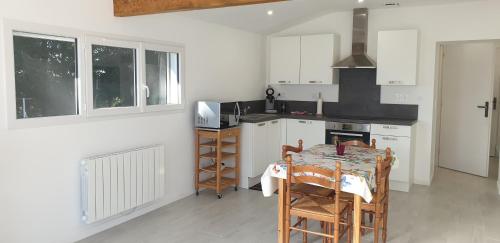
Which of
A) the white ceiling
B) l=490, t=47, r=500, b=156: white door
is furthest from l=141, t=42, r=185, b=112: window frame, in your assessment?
l=490, t=47, r=500, b=156: white door

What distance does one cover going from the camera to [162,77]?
4.56 meters

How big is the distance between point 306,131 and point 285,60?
46.5 inches

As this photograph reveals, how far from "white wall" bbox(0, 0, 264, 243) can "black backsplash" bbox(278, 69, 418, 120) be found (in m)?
2.01

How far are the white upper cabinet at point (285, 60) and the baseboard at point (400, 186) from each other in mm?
2018

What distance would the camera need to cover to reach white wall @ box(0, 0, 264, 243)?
3072 millimetres

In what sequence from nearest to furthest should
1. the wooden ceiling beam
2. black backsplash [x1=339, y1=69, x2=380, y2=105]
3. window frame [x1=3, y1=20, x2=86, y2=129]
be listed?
1. window frame [x1=3, y1=20, x2=86, y2=129]
2. the wooden ceiling beam
3. black backsplash [x1=339, y1=69, x2=380, y2=105]

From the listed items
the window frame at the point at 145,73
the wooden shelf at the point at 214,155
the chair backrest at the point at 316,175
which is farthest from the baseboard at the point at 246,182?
the chair backrest at the point at 316,175

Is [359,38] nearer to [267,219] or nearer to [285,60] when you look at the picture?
[285,60]

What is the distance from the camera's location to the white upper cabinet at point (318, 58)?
581cm

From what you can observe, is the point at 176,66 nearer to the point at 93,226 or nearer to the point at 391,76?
the point at 93,226

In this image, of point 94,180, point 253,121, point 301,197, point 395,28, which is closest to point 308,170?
point 301,197

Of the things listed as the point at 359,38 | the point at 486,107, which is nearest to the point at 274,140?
the point at 359,38

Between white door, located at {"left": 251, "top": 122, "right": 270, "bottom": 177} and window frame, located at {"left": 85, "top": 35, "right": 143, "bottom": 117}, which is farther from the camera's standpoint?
white door, located at {"left": 251, "top": 122, "right": 270, "bottom": 177}

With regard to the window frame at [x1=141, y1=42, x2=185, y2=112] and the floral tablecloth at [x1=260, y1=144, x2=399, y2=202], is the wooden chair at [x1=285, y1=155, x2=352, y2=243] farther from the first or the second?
the window frame at [x1=141, y1=42, x2=185, y2=112]
